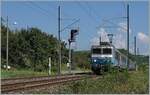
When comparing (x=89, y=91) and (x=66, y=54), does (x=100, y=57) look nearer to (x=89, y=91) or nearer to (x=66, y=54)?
(x=89, y=91)

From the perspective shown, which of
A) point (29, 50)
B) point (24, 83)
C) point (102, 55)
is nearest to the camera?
point (24, 83)

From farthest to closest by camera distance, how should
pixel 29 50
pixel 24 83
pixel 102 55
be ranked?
pixel 29 50
pixel 102 55
pixel 24 83

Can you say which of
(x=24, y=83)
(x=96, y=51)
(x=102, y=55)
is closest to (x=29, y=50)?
(x=96, y=51)

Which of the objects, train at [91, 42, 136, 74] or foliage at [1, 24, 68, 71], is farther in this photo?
foliage at [1, 24, 68, 71]

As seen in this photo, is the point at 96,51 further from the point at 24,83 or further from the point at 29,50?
the point at 29,50

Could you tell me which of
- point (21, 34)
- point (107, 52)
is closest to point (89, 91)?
point (107, 52)

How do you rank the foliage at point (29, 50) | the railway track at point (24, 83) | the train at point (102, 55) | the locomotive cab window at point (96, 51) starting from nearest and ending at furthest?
the railway track at point (24, 83) → the train at point (102, 55) → the locomotive cab window at point (96, 51) → the foliage at point (29, 50)

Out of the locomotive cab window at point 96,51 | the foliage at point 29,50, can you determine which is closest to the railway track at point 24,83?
the locomotive cab window at point 96,51

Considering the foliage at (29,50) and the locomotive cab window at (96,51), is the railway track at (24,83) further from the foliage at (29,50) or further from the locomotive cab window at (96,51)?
the foliage at (29,50)

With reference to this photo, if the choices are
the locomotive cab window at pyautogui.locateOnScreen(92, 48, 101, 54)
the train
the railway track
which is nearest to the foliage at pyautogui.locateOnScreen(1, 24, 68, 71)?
the train

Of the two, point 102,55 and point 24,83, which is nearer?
point 24,83

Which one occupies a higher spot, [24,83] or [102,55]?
[102,55]

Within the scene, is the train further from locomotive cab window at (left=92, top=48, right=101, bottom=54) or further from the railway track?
the railway track

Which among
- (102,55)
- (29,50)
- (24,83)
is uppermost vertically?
(29,50)
